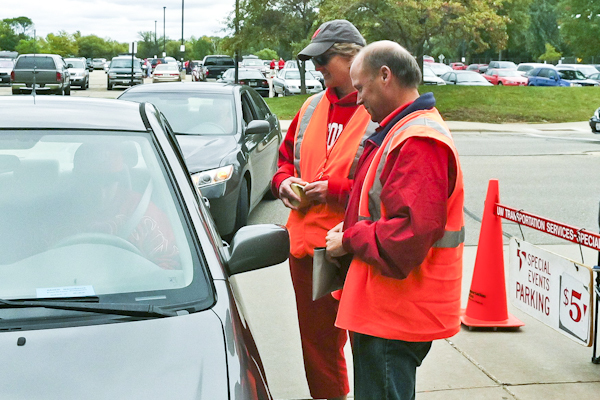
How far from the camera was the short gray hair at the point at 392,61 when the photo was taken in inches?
109

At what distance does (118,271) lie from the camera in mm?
2656

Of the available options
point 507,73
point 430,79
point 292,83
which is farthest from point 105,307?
point 507,73

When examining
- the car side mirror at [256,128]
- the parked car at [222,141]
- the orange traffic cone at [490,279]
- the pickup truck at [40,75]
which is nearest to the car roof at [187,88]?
the parked car at [222,141]

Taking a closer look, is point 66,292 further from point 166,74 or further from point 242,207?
point 166,74

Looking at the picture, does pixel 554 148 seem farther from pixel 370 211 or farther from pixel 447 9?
pixel 370 211

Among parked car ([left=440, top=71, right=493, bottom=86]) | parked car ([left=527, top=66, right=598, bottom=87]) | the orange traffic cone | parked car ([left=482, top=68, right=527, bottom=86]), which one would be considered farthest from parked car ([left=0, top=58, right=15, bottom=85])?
the orange traffic cone

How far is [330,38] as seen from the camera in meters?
3.48

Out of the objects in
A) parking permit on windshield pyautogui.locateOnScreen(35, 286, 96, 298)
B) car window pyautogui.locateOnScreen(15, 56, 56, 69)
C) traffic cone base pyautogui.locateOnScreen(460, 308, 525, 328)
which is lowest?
traffic cone base pyautogui.locateOnScreen(460, 308, 525, 328)

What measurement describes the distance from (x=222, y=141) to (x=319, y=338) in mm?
4573

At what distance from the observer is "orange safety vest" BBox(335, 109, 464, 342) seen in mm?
2721

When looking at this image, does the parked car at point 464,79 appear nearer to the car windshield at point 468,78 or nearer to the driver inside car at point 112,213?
the car windshield at point 468,78

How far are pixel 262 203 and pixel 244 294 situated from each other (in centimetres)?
417

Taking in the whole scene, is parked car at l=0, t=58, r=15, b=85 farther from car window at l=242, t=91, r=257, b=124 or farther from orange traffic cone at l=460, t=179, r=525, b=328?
orange traffic cone at l=460, t=179, r=525, b=328

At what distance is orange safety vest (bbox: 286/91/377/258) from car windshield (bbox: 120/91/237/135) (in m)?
4.67
